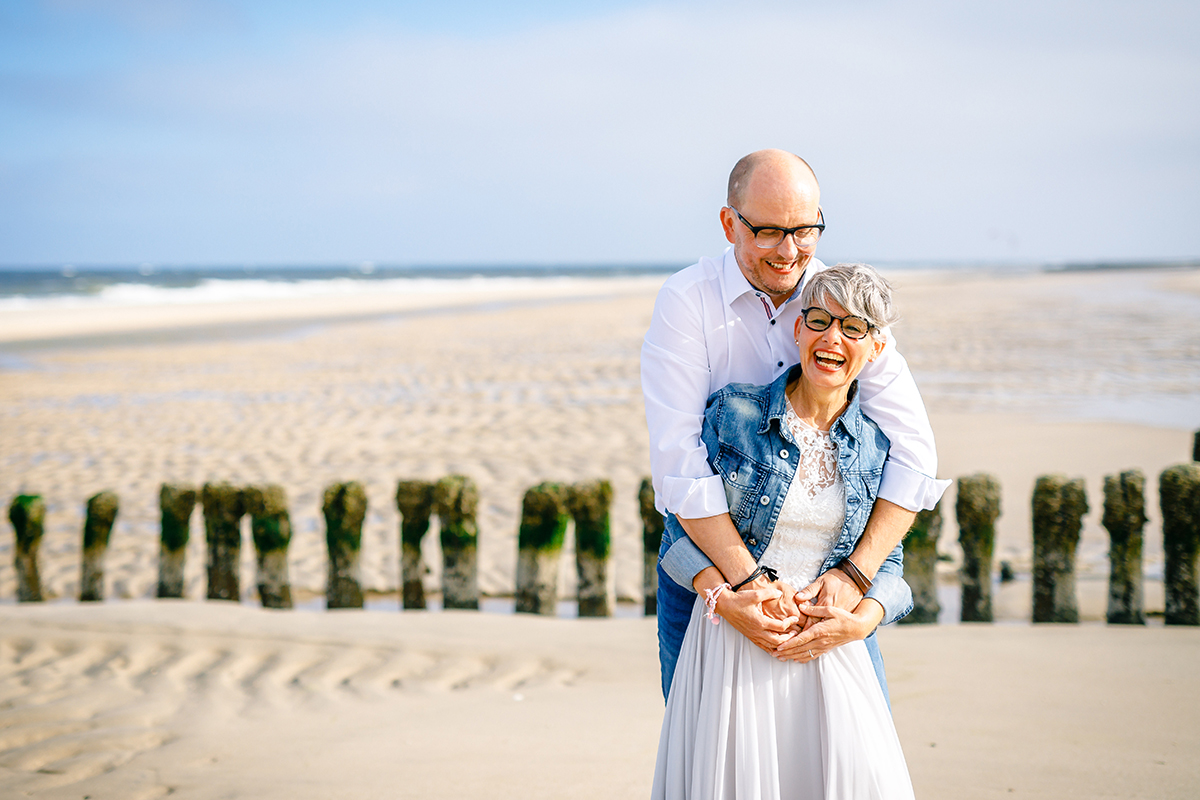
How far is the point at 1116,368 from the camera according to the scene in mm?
15922

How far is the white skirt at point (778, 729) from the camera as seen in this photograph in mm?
2602

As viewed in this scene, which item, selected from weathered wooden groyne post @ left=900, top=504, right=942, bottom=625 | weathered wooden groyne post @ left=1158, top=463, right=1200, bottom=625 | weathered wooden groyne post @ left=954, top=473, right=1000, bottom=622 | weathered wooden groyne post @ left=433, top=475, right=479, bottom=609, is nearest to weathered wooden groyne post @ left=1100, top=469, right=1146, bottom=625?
weathered wooden groyne post @ left=1158, top=463, right=1200, bottom=625

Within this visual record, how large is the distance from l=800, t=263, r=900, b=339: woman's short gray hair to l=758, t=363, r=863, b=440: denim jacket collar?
0.79ft

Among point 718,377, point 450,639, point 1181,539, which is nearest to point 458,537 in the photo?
point 450,639

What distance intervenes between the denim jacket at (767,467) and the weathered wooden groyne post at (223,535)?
372cm

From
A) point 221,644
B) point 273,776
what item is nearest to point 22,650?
point 221,644

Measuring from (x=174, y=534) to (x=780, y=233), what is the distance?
452cm

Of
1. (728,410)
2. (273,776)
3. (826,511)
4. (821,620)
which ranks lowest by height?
(273,776)

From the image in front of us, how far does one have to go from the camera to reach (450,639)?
5.01m

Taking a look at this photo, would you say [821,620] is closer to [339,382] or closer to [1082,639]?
[1082,639]

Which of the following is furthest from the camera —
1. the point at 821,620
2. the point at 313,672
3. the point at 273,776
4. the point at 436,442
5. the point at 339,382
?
the point at 339,382

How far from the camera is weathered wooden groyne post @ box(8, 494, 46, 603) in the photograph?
579cm

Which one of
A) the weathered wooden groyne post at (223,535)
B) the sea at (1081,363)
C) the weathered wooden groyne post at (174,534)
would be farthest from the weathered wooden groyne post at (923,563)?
the sea at (1081,363)

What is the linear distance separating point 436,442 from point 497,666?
6.28 metres
